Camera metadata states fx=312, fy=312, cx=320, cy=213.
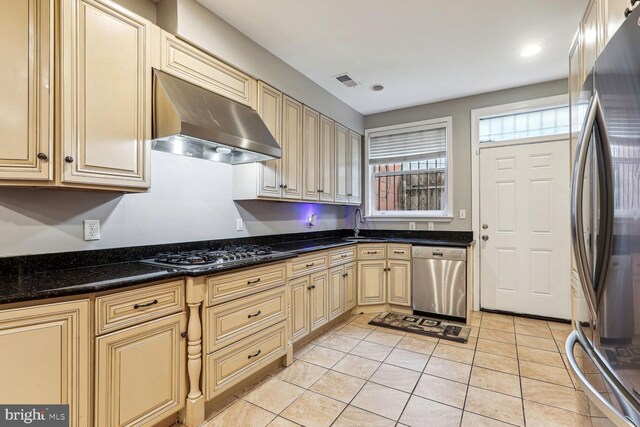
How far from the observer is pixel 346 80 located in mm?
3477

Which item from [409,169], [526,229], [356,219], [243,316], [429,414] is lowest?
[429,414]

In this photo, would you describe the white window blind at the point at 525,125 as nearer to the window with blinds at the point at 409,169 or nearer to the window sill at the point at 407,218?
the window with blinds at the point at 409,169

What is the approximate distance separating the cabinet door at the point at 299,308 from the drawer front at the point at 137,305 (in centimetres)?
104

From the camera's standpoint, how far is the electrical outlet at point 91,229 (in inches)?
72.6

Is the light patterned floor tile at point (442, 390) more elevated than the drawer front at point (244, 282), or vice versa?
the drawer front at point (244, 282)

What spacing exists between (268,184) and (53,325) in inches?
68.8

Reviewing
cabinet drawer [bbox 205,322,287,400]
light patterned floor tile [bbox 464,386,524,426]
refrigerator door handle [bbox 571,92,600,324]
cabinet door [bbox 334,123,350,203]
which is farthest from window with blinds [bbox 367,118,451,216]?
refrigerator door handle [bbox 571,92,600,324]

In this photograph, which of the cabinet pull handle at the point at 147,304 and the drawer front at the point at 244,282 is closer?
the cabinet pull handle at the point at 147,304

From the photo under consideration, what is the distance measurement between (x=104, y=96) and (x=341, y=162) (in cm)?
267

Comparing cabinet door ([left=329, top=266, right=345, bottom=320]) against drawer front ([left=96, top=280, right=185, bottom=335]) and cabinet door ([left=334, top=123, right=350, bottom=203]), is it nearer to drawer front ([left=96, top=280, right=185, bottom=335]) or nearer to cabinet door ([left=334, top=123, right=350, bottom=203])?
cabinet door ([left=334, top=123, right=350, bottom=203])

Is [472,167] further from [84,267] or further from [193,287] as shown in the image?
[84,267]

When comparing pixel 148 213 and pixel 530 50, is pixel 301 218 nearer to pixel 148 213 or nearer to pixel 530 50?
pixel 148 213

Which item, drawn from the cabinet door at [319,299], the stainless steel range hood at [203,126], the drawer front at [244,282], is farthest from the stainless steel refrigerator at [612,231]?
the cabinet door at [319,299]

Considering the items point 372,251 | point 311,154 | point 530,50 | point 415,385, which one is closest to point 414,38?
point 530,50
